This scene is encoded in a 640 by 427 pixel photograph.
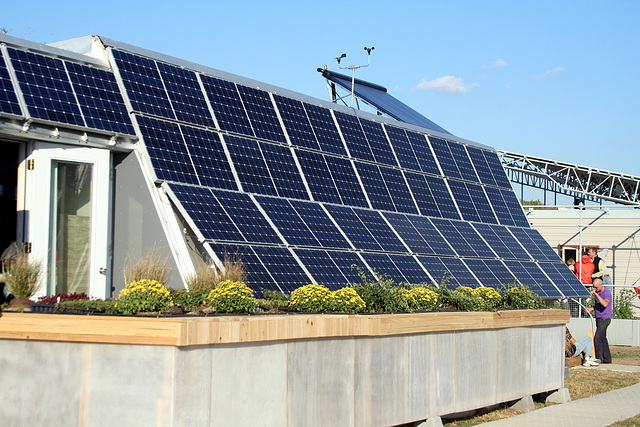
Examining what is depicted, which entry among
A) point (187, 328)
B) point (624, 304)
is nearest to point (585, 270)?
point (624, 304)

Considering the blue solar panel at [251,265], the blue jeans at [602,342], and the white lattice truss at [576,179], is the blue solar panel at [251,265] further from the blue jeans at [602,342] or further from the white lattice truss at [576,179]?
the white lattice truss at [576,179]

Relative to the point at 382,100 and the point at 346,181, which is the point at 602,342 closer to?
the point at 346,181

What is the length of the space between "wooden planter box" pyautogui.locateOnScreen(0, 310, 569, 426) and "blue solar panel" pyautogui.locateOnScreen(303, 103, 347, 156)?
766 cm

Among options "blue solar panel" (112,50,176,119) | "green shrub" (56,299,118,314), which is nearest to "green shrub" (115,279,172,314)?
"green shrub" (56,299,118,314)

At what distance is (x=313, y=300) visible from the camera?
35.2 ft

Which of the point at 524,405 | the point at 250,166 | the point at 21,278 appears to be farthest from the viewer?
the point at 250,166

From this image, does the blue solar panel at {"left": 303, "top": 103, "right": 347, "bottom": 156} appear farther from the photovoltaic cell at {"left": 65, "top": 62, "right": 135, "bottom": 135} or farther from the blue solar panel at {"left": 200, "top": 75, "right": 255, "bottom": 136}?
the photovoltaic cell at {"left": 65, "top": 62, "right": 135, "bottom": 135}

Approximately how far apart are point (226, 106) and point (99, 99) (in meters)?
3.31

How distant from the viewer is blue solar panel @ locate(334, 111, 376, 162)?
63.1 ft

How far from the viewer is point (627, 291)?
3212 centimetres

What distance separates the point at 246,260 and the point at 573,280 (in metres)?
13.2

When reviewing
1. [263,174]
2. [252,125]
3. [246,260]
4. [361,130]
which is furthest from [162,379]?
[361,130]

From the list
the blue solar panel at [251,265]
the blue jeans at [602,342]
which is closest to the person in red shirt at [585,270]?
the blue jeans at [602,342]

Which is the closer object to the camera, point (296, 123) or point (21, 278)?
point (21, 278)
